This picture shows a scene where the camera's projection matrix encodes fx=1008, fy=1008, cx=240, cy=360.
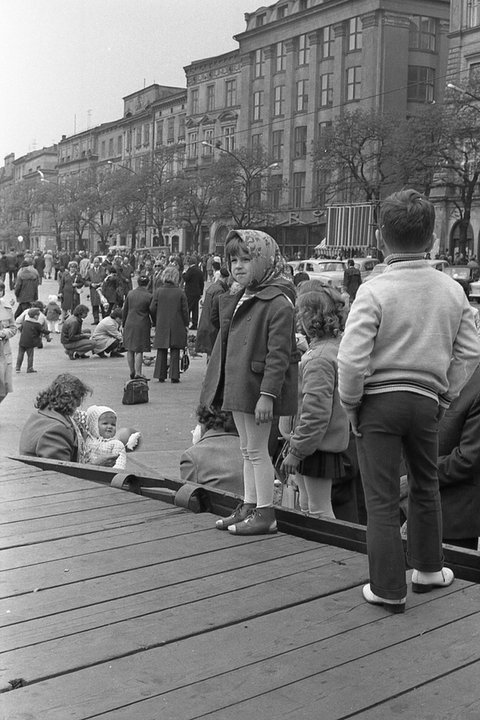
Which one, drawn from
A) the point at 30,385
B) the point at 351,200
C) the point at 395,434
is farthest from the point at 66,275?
the point at 351,200

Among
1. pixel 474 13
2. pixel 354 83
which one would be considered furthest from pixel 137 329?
pixel 354 83

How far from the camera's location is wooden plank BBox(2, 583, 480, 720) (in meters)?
2.77

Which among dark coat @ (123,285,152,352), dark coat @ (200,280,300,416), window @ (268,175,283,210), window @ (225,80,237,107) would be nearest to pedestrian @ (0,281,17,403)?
dark coat @ (123,285,152,352)

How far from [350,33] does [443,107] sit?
23697 millimetres

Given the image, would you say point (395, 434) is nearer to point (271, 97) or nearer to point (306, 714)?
point (306, 714)

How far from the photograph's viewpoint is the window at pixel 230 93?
76.6m

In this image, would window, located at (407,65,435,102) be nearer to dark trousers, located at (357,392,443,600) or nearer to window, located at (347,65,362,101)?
window, located at (347,65,362,101)

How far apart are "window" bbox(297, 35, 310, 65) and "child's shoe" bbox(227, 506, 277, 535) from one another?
69.0 meters

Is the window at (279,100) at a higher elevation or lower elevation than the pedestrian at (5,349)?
higher

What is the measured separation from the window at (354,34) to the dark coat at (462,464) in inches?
2524

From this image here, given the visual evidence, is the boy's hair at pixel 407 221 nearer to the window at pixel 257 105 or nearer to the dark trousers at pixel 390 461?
the dark trousers at pixel 390 461

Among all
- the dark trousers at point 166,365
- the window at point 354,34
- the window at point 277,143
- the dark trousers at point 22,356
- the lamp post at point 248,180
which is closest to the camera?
the dark trousers at point 166,365

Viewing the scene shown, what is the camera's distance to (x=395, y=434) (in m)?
3.58

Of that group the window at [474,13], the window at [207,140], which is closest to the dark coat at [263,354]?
the window at [474,13]
